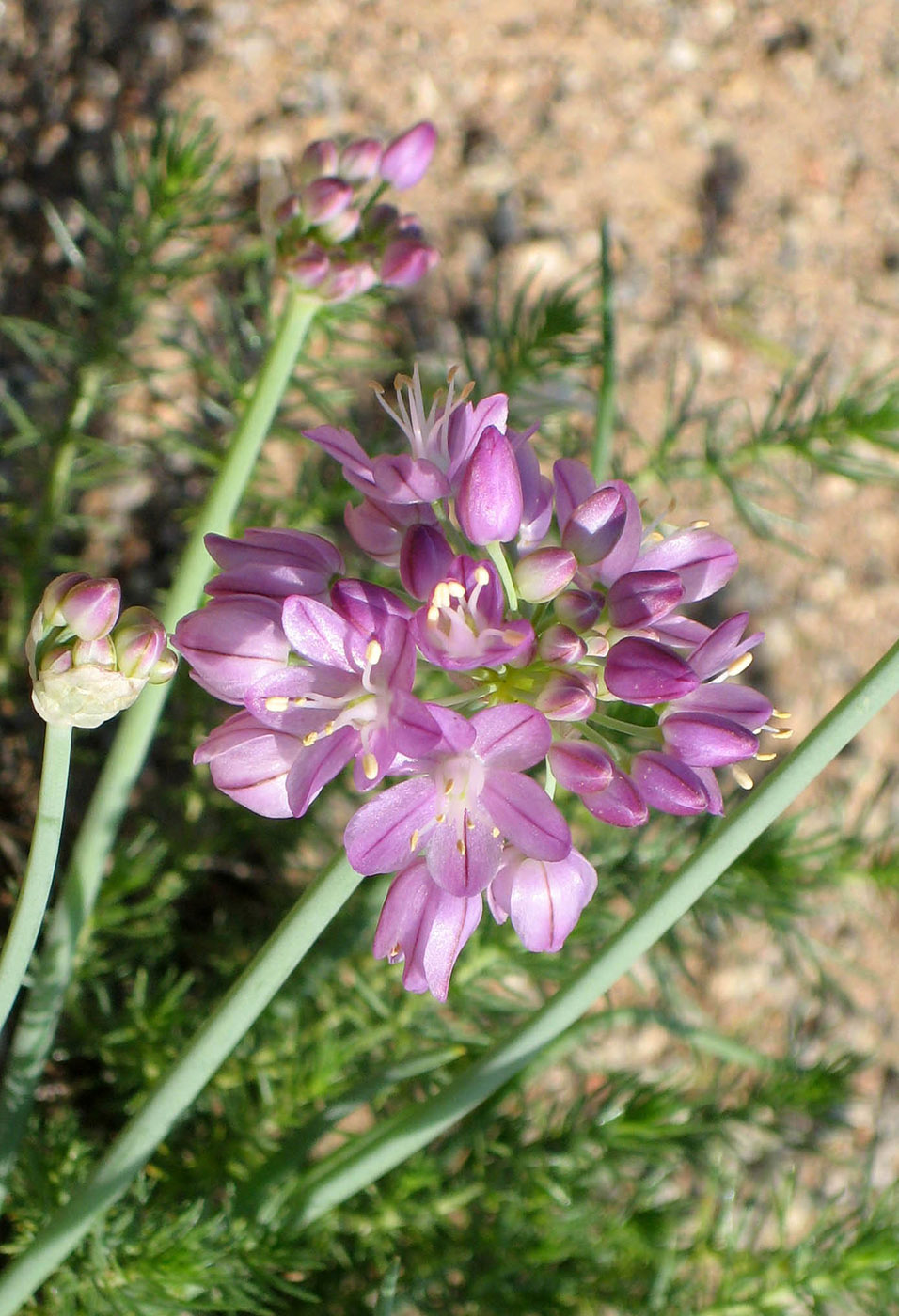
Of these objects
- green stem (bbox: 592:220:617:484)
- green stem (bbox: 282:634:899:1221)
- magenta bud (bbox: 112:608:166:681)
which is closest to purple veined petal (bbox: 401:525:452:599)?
magenta bud (bbox: 112:608:166:681)

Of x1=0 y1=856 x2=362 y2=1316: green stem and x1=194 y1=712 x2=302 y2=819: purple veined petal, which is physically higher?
x1=194 y1=712 x2=302 y2=819: purple veined petal

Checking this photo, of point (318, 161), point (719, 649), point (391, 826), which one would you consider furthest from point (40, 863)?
point (318, 161)

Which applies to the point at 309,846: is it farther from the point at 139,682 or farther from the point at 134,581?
the point at 139,682

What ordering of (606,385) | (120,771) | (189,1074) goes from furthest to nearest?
(606,385), (120,771), (189,1074)

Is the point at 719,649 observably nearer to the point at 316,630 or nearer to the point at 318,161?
the point at 316,630

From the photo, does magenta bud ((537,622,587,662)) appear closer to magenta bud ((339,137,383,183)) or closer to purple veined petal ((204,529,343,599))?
purple veined petal ((204,529,343,599))

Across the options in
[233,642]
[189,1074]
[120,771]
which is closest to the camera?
[233,642]

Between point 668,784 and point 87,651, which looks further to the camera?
point 668,784
